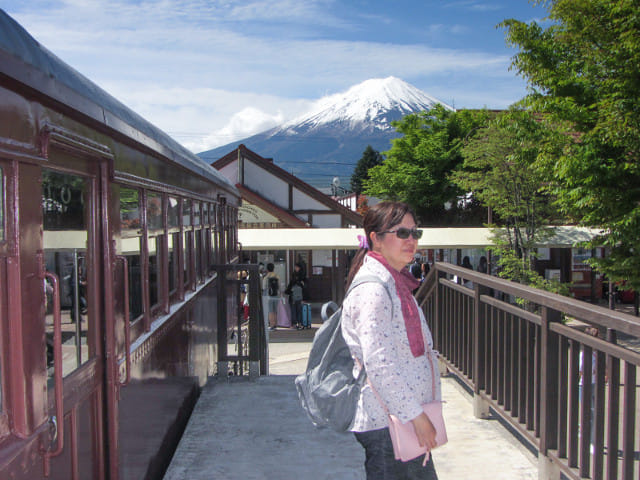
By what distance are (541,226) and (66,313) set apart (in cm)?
1553

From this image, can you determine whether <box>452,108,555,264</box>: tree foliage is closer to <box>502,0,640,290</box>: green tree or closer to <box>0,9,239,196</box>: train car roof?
<box>502,0,640,290</box>: green tree

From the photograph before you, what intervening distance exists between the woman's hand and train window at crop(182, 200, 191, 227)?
337 cm

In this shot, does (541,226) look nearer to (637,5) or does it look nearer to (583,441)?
(637,5)

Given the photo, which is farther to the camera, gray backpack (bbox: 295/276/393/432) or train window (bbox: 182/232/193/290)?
train window (bbox: 182/232/193/290)

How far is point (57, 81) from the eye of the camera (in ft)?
6.69

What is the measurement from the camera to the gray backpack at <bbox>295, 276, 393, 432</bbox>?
2.20m

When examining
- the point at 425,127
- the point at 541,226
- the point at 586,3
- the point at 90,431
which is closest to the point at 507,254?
the point at 541,226

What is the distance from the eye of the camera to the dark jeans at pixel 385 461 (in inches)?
86.0

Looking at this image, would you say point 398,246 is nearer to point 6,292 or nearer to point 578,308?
point 578,308

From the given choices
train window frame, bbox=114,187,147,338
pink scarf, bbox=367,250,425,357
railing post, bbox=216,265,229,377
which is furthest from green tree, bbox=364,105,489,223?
pink scarf, bbox=367,250,425,357

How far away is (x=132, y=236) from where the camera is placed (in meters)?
3.20

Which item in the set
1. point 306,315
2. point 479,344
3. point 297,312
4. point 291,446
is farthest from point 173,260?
point 297,312

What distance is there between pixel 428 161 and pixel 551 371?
2688 centimetres

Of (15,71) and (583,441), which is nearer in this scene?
(15,71)
